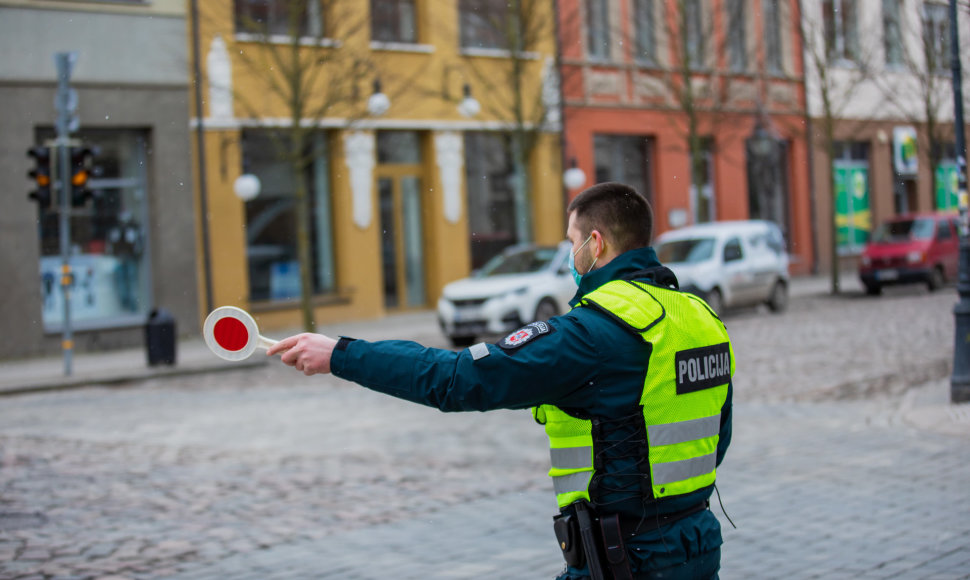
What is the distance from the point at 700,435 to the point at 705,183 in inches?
1190

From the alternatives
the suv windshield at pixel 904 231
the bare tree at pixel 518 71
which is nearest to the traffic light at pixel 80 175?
the bare tree at pixel 518 71

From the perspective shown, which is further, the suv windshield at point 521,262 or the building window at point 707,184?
the building window at point 707,184

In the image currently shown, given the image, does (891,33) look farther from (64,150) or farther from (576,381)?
(576,381)

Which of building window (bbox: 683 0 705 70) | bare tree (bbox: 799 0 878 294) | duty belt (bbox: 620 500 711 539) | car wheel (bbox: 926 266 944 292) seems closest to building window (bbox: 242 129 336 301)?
building window (bbox: 683 0 705 70)

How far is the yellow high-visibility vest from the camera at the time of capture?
2.80m

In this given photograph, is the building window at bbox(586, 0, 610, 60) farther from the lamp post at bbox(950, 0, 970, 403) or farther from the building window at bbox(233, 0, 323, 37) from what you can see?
the lamp post at bbox(950, 0, 970, 403)

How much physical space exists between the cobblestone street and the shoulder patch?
3.11 m

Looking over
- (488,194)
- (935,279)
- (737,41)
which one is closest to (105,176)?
(488,194)

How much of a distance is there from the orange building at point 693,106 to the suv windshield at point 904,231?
3.55 meters

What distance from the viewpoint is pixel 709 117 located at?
30.5 meters

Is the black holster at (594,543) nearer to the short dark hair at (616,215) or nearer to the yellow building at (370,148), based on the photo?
the short dark hair at (616,215)

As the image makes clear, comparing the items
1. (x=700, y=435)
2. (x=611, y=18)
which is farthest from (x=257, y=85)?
(x=700, y=435)

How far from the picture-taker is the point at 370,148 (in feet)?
82.1

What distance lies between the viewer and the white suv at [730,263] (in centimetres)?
2186
